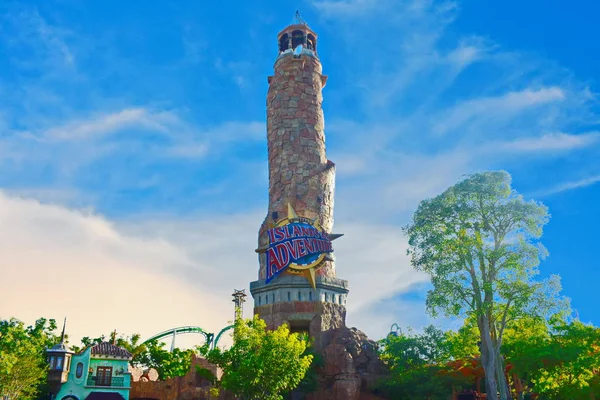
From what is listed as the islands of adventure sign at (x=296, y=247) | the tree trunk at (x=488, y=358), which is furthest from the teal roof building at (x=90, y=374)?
the tree trunk at (x=488, y=358)

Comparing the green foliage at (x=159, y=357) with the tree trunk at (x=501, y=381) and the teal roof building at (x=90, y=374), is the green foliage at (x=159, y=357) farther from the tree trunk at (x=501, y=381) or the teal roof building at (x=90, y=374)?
the tree trunk at (x=501, y=381)

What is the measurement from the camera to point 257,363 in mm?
32844

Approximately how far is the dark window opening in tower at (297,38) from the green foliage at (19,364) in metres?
39.1

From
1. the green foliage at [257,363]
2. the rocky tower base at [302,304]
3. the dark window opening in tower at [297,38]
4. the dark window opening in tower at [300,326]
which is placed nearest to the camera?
the green foliage at [257,363]

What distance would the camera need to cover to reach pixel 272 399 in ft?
111

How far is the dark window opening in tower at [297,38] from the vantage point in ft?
200

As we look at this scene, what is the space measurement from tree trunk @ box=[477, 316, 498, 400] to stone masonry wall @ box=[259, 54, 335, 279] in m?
17.6

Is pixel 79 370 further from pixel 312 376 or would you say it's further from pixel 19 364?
pixel 312 376

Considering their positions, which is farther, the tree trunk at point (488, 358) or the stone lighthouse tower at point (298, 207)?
the stone lighthouse tower at point (298, 207)

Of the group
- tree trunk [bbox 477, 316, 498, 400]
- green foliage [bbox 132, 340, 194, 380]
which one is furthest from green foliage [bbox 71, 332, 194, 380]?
tree trunk [bbox 477, 316, 498, 400]

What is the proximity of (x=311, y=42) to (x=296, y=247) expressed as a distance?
1004 inches

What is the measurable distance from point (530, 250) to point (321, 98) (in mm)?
31076

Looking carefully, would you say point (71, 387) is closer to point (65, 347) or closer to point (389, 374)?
point (65, 347)

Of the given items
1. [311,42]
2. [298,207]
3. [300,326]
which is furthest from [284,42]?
[300,326]
